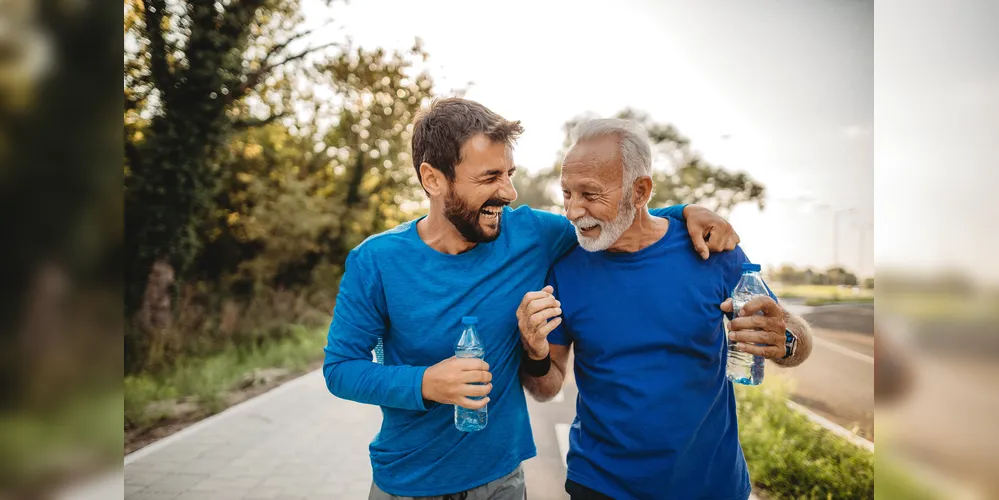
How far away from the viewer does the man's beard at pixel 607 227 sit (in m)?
1.95

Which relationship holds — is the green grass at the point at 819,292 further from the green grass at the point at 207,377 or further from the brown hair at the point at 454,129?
the brown hair at the point at 454,129

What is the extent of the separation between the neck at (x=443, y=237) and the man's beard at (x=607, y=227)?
398 millimetres

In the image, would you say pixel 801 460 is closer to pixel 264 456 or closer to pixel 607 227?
pixel 607 227

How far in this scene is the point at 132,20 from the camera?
7438mm

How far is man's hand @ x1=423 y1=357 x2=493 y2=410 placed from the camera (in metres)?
1.55

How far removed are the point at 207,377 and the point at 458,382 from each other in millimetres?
7506

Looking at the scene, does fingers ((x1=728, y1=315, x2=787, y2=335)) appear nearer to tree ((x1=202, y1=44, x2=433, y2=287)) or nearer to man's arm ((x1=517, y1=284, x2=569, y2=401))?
man's arm ((x1=517, y1=284, x2=569, y2=401))

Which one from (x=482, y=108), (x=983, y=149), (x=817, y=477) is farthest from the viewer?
(x=817, y=477)

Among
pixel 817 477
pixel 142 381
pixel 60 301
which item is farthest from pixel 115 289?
pixel 142 381

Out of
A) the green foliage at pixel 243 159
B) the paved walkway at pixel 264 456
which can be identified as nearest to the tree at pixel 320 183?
the green foliage at pixel 243 159

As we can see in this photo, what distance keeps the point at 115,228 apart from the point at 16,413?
1.24ft

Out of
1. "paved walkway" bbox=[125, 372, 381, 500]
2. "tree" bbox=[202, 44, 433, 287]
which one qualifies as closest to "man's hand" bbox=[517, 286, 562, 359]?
"paved walkway" bbox=[125, 372, 381, 500]

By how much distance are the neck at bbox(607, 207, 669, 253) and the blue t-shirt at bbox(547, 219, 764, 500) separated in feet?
0.12

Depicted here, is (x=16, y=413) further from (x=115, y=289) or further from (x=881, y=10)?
(x=881, y=10)
